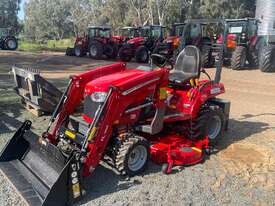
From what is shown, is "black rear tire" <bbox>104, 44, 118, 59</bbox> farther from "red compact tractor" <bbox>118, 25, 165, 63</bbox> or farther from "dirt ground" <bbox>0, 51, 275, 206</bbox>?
"dirt ground" <bbox>0, 51, 275, 206</bbox>

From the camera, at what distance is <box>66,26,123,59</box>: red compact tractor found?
810 inches

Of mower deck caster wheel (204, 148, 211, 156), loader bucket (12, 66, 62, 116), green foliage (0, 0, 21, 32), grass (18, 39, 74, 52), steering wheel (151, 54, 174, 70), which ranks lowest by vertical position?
grass (18, 39, 74, 52)

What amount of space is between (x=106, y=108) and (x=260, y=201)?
2075 mm

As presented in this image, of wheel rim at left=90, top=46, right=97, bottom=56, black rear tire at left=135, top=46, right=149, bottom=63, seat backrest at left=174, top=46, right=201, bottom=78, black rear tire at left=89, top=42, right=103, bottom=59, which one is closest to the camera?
seat backrest at left=174, top=46, right=201, bottom=78

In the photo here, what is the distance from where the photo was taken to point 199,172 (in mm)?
4812

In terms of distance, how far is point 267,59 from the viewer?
15.1m

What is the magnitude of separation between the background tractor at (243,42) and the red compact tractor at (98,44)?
6.96 meters

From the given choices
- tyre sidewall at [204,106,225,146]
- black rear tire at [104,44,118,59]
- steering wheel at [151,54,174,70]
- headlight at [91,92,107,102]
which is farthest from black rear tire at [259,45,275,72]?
headlight at [91,92,107,102]

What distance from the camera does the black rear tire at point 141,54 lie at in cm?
1903

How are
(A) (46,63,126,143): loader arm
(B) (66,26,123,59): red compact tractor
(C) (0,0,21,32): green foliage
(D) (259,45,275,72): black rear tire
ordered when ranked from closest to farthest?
(A) (46,63,126,143): loader arm
(D) (259,45,275,72): black rear tire
(B) (66,26,123,59): red compact tractor
(C) (0,0,21,32): green foliage

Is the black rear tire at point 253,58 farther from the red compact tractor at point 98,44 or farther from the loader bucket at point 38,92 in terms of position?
the loader bucket at point 38,92

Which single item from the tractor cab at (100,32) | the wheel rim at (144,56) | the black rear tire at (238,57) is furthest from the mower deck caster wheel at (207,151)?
the tractor cab at (100,32)

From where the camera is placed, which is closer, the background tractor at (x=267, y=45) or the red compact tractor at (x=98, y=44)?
the background tractor at (x=267, y=45)

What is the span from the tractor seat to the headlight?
145 centimetres
